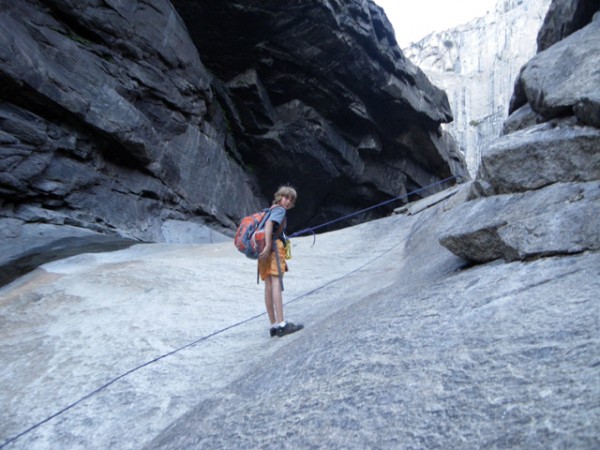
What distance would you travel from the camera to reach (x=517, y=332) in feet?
9.84

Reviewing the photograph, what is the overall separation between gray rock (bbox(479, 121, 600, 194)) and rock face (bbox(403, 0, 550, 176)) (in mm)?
51946

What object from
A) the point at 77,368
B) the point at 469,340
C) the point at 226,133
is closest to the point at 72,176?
the point at 226,133

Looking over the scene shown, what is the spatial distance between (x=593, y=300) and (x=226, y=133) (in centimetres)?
1952

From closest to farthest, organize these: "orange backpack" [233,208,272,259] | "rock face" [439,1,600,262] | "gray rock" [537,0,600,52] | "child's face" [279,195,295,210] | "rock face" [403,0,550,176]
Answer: "rock face" [439,1,600,262] < "orange backpack" [233,208,272,259] < "child's face" [279,195,295,210] < "gray rock" [537,0,600,52] < "rock face" [403,0,550,176]

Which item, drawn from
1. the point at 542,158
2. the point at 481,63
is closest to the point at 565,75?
the point at 542,158

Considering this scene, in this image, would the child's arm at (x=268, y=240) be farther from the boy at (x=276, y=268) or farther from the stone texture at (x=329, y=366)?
the stone texture at (x=329, y=366)

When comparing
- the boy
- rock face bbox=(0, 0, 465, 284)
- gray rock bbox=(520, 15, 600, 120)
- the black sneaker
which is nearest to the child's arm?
the boy

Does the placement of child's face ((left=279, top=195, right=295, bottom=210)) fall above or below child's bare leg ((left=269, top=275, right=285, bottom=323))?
above

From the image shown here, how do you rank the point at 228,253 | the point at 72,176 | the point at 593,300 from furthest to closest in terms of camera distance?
1. the point at 72,176
2. the point at 228,253
3. the point at 593,300

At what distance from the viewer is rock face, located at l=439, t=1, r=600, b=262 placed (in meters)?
4.06

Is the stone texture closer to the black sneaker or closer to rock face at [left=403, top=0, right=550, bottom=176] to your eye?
the black sneaker

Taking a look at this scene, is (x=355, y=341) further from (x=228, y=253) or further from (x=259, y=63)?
(x=259, y=63)

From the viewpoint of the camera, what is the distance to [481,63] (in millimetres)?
66250

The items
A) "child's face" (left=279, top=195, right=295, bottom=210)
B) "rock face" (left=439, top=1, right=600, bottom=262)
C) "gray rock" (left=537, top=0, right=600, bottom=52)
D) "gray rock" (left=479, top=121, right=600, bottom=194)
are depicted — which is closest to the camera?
"rock face" (left=439, top=1, right=600, bottom=262)
